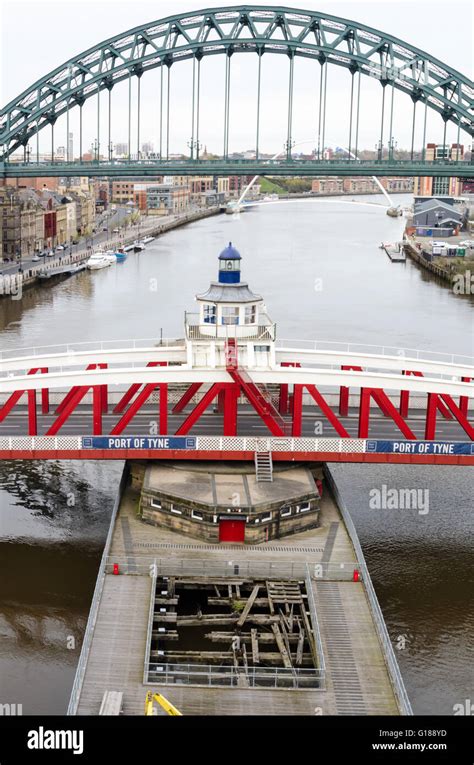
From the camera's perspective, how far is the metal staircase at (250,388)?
82.5 feet

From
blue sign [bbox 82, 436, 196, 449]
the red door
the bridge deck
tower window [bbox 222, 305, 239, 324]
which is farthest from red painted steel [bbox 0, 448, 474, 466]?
tower window [bbox 222, 305, 239, 324]

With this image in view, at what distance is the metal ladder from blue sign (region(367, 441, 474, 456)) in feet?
8.10

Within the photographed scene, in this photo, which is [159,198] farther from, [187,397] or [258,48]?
[187,397]

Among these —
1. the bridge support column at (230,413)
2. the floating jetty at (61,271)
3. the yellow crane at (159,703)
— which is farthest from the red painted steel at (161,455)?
the floating jetty at (61,271)

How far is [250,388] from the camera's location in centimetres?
2547

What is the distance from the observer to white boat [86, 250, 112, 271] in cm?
8306

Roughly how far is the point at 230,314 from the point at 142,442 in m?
4.24

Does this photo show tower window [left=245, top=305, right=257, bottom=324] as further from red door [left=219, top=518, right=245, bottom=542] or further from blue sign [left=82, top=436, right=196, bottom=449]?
red door [left=219, top=518, right=245, bottom=542]

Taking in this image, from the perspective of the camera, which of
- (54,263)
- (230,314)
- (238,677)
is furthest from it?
(54,263)

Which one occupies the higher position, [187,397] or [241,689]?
[187,397]

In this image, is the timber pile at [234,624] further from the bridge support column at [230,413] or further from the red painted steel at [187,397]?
the red painted steel at [187,397]

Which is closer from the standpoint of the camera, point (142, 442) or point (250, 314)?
point (142, 442)

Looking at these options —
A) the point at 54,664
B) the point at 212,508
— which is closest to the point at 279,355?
the point at 212,508

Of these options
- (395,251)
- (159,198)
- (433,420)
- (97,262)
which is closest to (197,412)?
(433,420)
